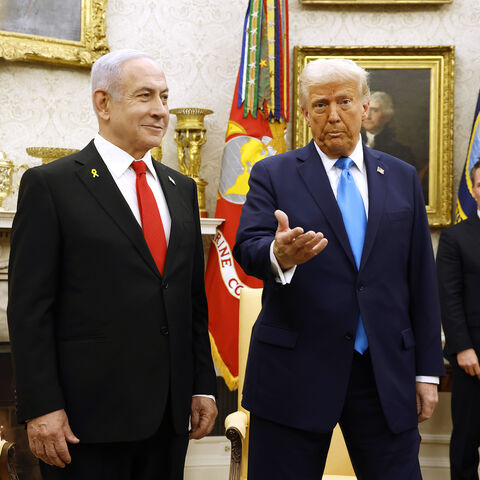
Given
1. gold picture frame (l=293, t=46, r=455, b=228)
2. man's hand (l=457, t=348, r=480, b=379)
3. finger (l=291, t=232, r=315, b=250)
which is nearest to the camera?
finger (l=291, t=232, r=315, b=250)

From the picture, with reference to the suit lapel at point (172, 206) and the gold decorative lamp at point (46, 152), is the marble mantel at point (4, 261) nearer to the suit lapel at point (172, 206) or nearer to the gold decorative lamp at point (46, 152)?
the gold decorative lamp at point (46, 152)

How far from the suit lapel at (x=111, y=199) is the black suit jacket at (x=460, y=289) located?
2.17 meters

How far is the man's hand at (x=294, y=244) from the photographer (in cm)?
145

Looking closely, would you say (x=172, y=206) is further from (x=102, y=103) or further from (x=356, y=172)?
(x=356, y=172)

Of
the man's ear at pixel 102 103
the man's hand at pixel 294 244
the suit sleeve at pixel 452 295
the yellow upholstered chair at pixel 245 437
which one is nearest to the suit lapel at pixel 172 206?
the man's ear at pixel 102 103

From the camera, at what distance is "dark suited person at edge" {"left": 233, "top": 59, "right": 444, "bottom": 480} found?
1.71 m

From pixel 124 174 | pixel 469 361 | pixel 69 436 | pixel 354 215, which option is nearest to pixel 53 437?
pixel 69 436

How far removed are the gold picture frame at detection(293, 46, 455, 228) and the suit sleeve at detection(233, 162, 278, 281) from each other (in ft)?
8.30

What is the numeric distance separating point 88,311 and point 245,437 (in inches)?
49.1

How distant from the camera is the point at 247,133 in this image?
12.7 feet

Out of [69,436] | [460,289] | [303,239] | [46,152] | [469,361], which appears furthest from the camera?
[46,152]

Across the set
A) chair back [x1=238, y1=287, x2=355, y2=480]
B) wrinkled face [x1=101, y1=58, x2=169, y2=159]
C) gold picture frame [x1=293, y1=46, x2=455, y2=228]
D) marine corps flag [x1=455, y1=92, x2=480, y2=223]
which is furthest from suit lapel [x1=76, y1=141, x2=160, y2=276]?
marine corps flag [x1=455, y1=92, x2=480, y2=223]

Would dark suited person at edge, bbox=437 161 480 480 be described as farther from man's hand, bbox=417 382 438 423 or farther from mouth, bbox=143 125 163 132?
mouth, bbox=143 125 163 132

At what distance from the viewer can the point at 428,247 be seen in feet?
6.06
